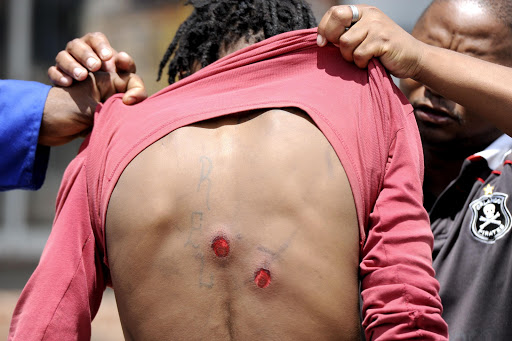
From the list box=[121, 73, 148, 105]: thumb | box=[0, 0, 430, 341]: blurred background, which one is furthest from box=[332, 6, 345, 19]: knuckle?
box=[0, 0, 430, 341]: blurred background

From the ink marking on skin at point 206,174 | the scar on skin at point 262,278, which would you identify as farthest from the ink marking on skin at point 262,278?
the ink marking on skin at point 206,174

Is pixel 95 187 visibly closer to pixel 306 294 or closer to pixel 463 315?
pixel 306 294

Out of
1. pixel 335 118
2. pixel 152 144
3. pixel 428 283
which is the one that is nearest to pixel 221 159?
pixel 152 144

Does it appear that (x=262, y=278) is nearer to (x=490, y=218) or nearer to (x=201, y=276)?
(x=201, y=276)

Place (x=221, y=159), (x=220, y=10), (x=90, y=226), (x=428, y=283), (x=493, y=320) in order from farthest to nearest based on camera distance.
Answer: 1. (x=493, y=320)
2. (x=220, y=10)
3. (x=90, y=226)
4. (x=221, y=159)
5. (x=428, y=283)

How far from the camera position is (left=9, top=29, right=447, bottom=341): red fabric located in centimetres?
177

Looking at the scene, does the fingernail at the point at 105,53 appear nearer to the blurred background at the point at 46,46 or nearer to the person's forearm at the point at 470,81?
the person's forearm at the point at 470,81

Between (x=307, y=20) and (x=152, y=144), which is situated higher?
(x=307, y=20)

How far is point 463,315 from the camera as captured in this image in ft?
8.18

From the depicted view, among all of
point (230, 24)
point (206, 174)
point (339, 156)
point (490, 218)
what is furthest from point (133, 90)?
point (490, 218)

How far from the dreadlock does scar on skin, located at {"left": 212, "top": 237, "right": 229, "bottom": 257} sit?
2.21 ft

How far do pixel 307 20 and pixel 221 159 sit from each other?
0.74 m

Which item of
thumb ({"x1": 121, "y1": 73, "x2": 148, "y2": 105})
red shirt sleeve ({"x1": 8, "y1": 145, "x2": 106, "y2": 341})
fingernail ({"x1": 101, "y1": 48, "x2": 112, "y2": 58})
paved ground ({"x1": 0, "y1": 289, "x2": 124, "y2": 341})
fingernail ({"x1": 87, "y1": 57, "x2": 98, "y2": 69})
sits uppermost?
fingernail ({"x1": 101, "y1": 48, "x2": 112, "y2": 58})

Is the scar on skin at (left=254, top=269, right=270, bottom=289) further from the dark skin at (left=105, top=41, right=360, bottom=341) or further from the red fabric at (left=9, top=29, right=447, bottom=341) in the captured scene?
the red fabric at (left=9, top=29, right=447, bottom=341)
